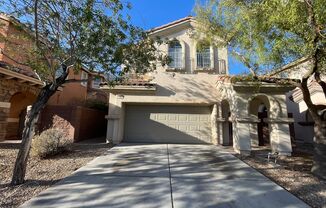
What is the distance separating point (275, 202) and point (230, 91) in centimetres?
646

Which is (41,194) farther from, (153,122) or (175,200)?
(153,122)

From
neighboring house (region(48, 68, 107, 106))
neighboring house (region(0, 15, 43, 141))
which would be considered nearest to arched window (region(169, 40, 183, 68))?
neighboring house (region(48, 68, 107, 106))

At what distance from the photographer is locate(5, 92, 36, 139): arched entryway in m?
13.2

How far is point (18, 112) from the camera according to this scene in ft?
45.2

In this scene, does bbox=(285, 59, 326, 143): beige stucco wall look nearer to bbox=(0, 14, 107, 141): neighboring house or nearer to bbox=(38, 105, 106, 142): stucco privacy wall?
bbox=(0, 14, 107, 141): neighboring house

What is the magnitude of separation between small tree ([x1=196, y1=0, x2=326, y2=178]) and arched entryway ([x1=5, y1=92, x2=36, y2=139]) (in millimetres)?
12442

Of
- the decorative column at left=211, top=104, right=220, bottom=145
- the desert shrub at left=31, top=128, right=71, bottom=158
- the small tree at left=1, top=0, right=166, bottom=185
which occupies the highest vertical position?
the small tree at left=1, top=0, right=166, bottom=185

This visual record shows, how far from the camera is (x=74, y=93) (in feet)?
62.8

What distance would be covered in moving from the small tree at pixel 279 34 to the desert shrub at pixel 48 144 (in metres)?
8.08

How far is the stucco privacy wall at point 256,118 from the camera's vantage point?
9.28m

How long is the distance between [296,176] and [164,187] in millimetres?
4263

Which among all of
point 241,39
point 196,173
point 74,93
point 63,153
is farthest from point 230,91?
point 74,93

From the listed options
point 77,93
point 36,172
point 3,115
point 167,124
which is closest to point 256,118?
point 167,124

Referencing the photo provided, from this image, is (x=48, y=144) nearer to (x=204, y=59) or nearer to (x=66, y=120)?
(x=66, y=120)
